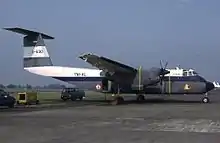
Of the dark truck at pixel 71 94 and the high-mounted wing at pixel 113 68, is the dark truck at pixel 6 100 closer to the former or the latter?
the high-mounted wing at pixel 113 68

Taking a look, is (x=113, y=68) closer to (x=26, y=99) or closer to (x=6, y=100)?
(x=26, y=99)

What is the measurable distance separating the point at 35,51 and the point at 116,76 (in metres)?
9.79

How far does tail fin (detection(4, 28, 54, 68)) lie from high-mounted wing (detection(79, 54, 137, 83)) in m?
7.46

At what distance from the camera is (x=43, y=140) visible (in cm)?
1230

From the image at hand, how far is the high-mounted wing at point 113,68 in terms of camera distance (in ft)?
120

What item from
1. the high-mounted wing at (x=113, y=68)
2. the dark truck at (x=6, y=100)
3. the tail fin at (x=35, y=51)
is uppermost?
the tail fin at (x=35, y=51)

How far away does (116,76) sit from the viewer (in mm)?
39406

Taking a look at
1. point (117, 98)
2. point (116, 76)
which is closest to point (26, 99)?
point (117, 98)

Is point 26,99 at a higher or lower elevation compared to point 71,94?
lower

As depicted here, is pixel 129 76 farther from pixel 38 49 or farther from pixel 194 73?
pixel 38 49

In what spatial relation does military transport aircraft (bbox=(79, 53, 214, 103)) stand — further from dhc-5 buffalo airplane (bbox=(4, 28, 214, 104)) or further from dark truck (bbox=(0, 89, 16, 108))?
dark truck (bbox=(0, 89, 16, 108))

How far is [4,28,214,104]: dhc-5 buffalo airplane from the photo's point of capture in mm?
38062

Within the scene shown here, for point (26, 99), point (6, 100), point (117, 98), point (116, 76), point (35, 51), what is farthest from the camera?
point (35, 51)

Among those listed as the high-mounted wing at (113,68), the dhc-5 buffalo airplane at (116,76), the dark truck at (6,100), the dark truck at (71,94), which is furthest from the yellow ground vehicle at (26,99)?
the dark truck at (71,94)
